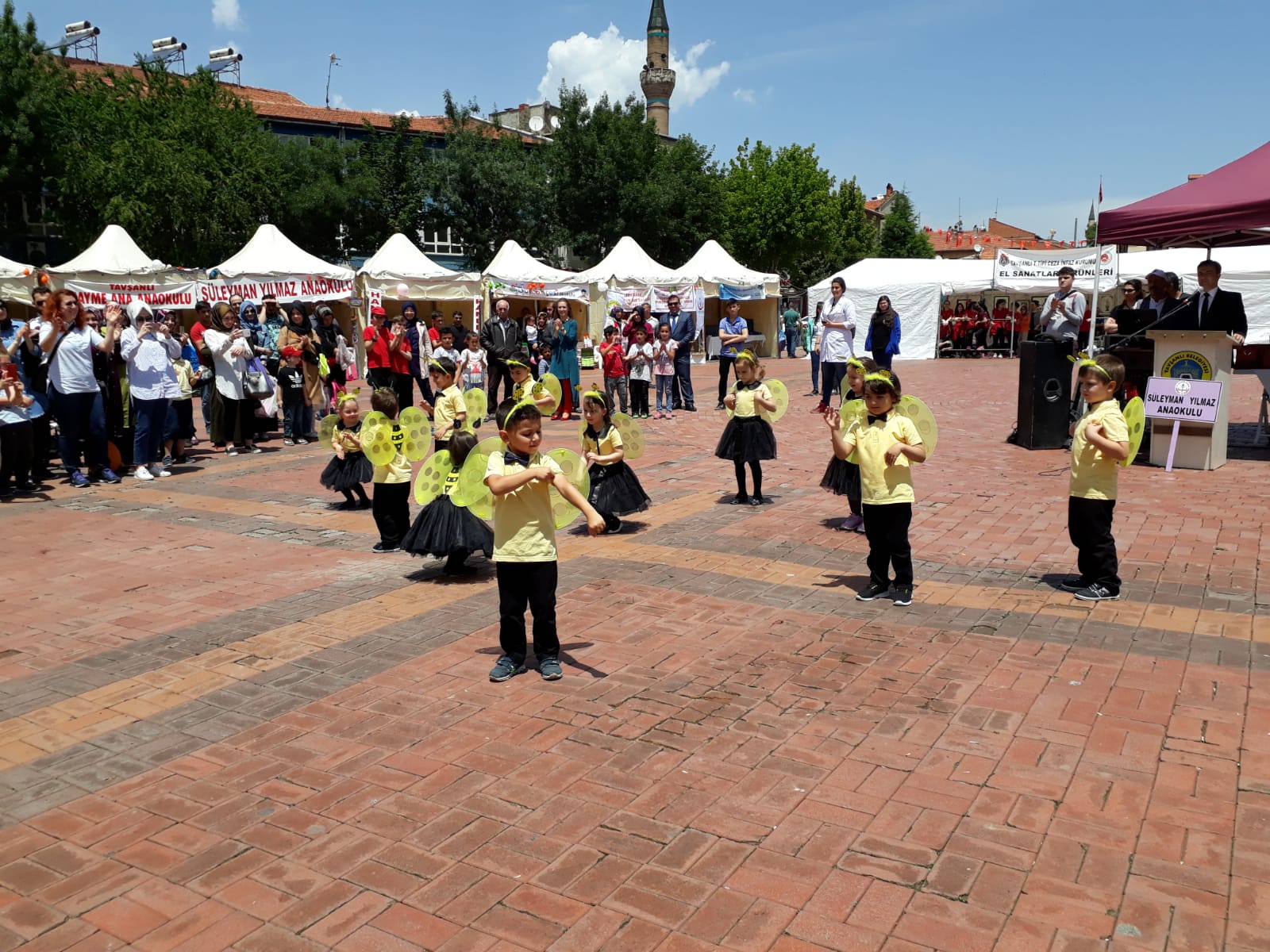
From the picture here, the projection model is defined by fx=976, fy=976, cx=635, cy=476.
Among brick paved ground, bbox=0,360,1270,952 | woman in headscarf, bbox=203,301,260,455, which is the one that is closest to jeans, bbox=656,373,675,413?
woman in headscarf, bbox=203,301,260,455

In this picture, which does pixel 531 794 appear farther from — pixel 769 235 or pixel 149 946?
pixel 769 235

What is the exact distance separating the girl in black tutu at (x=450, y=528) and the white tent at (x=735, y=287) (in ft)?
70.0

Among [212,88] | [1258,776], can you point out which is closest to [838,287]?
[1258,776]

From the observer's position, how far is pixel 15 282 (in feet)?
65.3

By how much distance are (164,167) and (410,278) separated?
16.9 meters

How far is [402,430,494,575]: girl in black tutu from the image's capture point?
6723 mm

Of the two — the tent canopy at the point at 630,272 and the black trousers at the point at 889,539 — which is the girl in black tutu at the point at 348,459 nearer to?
the black trousers at the point at 889,539

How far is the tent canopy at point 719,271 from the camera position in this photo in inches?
1130

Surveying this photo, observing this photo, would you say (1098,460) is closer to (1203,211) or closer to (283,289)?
(1203,211)

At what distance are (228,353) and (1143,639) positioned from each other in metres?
11.2

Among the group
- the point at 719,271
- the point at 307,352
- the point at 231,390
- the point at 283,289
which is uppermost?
the point at 719,271

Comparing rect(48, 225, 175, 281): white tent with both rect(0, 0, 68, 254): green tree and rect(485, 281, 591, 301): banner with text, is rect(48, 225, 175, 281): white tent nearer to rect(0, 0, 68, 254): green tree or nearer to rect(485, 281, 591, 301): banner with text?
rect(485, 281, 591, 301): banner with text

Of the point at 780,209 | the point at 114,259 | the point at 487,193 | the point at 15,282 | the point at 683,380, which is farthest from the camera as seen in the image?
the point at 780,209

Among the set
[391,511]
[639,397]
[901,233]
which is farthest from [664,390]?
[901,233]
